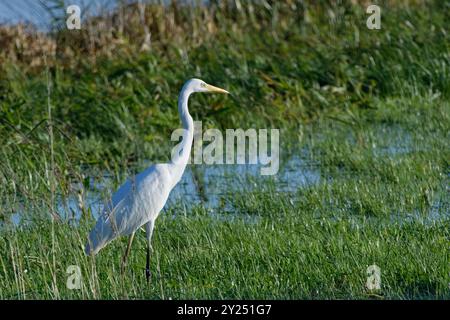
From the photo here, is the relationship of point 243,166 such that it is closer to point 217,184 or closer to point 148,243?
point 217,184

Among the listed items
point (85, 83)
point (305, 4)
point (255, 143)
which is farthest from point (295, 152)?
point (305, 4)

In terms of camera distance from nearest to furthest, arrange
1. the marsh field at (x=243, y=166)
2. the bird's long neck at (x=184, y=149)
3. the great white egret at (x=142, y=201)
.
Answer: the marsh field at (x=243, y=166) < the great white egret at (x=142, y=201) < the bird's long neck at (x=184, y=149)

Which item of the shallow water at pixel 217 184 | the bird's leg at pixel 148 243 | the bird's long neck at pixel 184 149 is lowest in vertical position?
the bird's leg at pixel 148 243

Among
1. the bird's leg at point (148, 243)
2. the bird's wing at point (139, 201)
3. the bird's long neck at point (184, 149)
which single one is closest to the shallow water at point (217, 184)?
the bird's long neck at point (184, 149)

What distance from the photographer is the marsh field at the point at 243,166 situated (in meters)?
5.79

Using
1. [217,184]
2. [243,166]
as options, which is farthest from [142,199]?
[243,166]

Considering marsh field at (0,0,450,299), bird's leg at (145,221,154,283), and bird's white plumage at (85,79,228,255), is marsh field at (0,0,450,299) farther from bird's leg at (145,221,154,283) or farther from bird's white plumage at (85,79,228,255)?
bird's white plumage at (85,79,228,255)

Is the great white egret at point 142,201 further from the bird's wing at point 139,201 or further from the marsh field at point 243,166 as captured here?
the marsh field at point 243,166

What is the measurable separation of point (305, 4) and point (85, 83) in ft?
11.9

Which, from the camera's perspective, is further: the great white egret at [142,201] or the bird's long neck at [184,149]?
the bird's long neck at [184,149]

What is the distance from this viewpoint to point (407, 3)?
13297 mm
